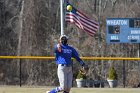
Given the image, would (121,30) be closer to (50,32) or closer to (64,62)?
(64,62)

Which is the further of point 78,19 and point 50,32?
point 50,32

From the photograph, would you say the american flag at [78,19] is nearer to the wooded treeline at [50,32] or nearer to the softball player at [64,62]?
the softball player at [64,62]

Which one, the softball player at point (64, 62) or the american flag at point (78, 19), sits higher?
the american flag at point (78, 19)

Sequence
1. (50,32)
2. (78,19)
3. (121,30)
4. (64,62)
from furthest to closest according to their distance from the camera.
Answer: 1. (50,32)
2. (121,30)
3. (78,19)
4. (64,62)

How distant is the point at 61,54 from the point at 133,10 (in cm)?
2928

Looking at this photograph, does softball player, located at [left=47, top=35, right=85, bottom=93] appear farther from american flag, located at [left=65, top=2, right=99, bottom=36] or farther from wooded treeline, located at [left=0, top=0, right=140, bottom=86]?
wooded treeline, located at [left=0, top=0, right=140, bottom=86]

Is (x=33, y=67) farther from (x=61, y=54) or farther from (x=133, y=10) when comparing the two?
(x=61, y=54)

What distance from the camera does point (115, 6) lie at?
4459 cm

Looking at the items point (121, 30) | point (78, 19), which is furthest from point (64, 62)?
point (121, 30)

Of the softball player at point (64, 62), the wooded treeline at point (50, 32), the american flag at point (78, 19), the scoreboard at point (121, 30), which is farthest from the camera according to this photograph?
the wooded treeline at point (50, 32)

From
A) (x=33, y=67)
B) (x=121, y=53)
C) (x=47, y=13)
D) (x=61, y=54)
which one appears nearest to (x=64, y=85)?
(x=61, y=54)

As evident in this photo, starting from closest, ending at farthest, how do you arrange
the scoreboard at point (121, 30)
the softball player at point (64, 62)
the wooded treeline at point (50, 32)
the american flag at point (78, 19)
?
the softball player at point (64, 62), the american flag at point (78, 19), the scoreboard at point (121, 30), the wooded treeline at point (50, 32)

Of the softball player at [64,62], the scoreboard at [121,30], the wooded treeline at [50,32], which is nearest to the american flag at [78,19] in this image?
the scoreboard at [121,30]

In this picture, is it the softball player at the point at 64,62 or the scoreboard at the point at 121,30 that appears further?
the scoreboard at the point at 121,30
